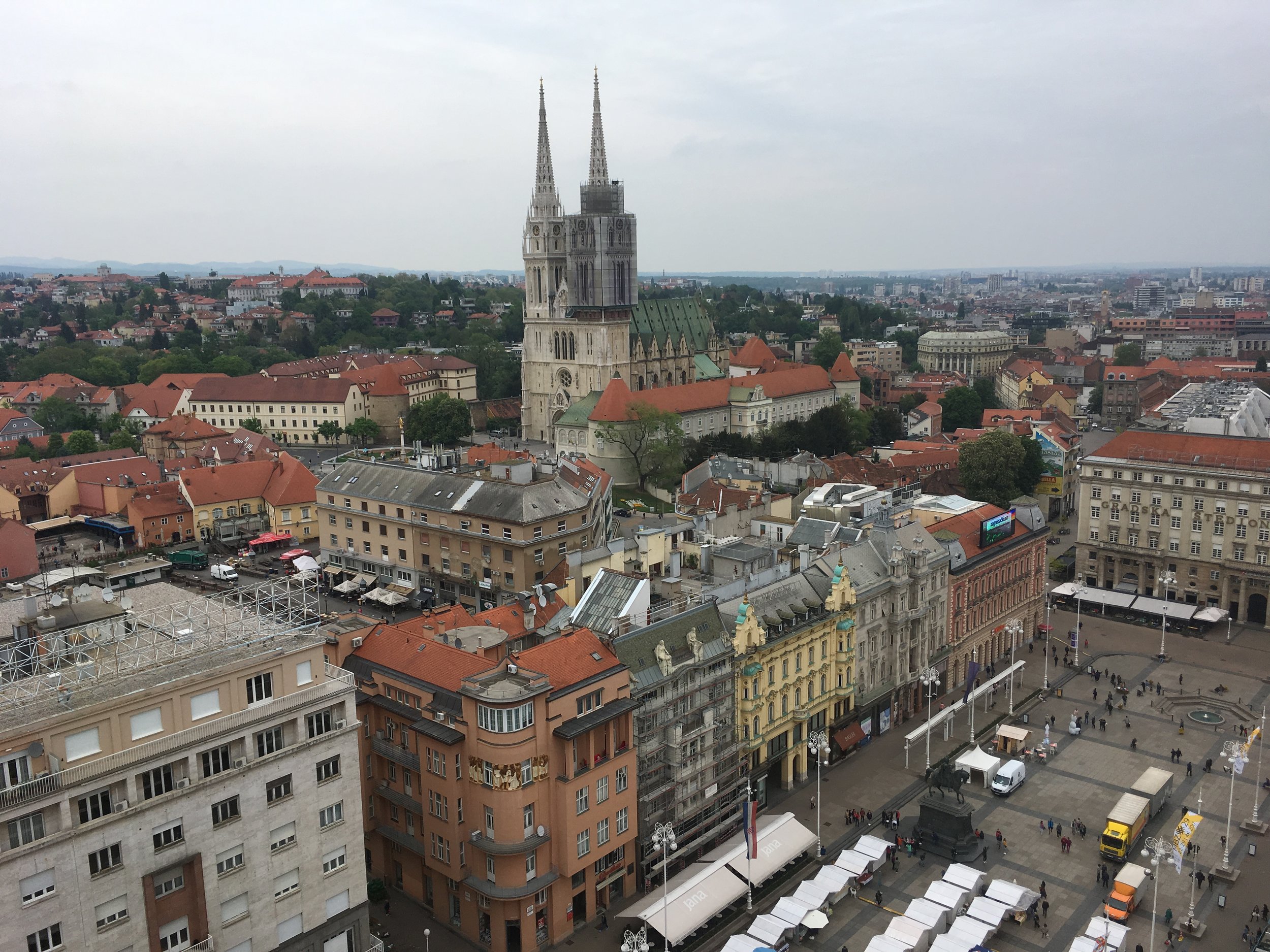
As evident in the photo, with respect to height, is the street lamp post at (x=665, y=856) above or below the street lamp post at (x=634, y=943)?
above

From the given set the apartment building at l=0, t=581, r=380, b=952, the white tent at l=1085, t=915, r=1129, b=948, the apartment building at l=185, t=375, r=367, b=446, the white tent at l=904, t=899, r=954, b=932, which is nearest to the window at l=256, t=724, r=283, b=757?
the apartment building at l=0, t=581, r=380, b=952

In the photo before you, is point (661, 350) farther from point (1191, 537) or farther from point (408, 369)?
point (1191, 537)

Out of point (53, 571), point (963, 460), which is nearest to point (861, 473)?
point (963, 460)

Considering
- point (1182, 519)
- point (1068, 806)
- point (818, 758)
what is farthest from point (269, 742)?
point (1182, 519)

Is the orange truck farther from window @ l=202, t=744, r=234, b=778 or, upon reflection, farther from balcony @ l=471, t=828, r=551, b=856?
window @ l=202, t=744, r=234, b=778

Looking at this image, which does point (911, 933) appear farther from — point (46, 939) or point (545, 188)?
point (545, 188)

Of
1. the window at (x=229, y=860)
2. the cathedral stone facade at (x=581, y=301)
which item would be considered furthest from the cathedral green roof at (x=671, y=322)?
the window at (x=229, y=860)

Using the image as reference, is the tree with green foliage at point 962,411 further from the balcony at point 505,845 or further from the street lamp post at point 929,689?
the balcony at point 505,845
